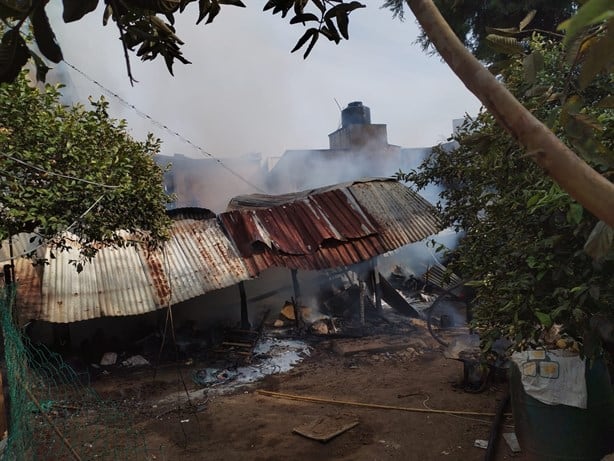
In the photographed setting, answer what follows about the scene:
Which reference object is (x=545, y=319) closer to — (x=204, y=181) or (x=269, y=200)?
(x=269, y=200)

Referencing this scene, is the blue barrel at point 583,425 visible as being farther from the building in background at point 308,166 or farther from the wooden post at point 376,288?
the building in background at point 308,166

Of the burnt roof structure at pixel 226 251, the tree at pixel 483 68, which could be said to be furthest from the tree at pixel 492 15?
the tree at pixel 483 68

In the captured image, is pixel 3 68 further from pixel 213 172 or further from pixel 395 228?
pixel 213 172

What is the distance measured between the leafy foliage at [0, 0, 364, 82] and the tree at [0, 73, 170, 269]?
2.51 metres

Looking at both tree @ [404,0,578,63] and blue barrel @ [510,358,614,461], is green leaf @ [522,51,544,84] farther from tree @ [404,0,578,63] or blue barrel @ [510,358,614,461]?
tree @ [404,0,578,63]

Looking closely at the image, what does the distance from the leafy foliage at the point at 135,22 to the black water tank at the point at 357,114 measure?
27372mm

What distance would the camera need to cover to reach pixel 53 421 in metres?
6.38

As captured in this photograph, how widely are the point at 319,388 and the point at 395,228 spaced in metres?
5.06

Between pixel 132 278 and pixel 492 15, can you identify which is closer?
pixel 132 278

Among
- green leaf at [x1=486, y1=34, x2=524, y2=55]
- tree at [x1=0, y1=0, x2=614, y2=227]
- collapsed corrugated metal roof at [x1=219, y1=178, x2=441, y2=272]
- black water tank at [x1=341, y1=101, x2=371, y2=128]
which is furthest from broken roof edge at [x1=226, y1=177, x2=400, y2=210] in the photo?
black water tank at [x1=341, y1=101, x2=371, y2=128]

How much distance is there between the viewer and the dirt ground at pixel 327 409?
17.9 ft

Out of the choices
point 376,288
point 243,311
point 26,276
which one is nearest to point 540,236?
point 243,311

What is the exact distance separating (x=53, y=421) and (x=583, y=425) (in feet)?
22.8

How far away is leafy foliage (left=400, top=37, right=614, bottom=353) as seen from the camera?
4.84ft
